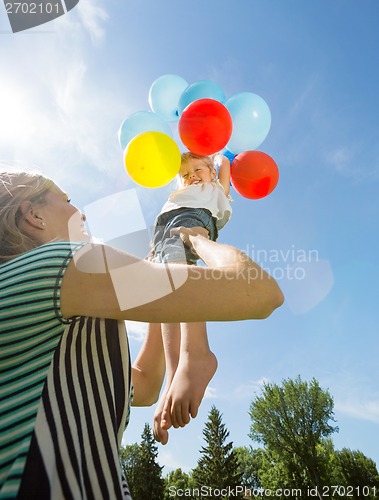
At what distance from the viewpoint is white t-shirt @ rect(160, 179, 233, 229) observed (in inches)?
114

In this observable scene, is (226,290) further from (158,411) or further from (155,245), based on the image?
(155,245)

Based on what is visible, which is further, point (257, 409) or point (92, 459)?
point (257, 409)

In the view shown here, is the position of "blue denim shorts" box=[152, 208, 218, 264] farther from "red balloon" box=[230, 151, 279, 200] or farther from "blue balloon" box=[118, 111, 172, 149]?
"blue balloon" box=[118, 111, 172, 149]

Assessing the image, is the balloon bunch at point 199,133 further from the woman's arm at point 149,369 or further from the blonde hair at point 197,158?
the woman's arm at point 149,369

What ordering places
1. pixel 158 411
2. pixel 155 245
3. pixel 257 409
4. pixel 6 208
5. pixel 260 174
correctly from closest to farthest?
1. pixel 6 208
2. pixel 158 411
3. pixel 155 245
4. pixel 260 174
5. pixel 257 409

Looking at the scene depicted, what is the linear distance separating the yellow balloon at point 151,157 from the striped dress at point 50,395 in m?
1.72

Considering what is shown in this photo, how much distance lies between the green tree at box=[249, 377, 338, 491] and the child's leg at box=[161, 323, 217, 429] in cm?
2410

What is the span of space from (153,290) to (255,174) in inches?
95.5

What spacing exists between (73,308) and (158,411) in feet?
4.43

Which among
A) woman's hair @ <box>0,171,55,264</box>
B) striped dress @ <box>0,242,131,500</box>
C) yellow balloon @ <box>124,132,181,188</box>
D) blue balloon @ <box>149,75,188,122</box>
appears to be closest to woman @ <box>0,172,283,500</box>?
striped dress @ <box>0,242,131,500</box>

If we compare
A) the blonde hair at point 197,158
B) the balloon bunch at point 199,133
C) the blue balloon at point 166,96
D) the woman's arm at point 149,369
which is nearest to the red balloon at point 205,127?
the balloon bunch at point 199,133

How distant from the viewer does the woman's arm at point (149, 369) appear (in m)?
1.88

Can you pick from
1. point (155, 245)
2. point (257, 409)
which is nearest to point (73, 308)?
point (155, 245)

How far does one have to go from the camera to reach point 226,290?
90 centimetres
